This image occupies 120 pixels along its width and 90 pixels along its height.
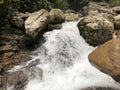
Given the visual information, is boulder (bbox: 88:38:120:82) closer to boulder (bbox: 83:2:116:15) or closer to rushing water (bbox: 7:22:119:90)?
rushing water (bbox: 7:22:119:90)

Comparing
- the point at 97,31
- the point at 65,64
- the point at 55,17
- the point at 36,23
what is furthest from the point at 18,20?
the point at 97,31

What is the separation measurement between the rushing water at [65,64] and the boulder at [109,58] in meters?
0.84

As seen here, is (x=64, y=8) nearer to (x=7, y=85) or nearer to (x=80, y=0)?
(x=80, y=0)

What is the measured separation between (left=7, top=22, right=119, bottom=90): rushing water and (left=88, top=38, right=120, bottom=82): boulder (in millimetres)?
835

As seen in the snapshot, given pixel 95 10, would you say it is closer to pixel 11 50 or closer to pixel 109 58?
pixel 11 50

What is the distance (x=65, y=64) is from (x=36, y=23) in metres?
2.51

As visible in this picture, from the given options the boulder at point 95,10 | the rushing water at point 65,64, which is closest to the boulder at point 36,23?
the rushing water at point 65,64

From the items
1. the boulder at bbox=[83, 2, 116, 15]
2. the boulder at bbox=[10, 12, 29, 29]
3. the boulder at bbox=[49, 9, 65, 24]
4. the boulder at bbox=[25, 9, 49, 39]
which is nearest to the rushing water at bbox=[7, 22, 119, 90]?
the boulder at bbox=[49, 9, 65, 24]

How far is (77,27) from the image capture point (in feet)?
40.3

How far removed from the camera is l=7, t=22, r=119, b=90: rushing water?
8.29 meters

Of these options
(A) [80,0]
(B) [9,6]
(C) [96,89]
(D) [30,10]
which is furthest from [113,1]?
(C) [96,89]

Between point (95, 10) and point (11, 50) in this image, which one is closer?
point (11, 50)

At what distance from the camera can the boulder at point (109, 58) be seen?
23.9 ft

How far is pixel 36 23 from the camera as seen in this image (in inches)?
420
